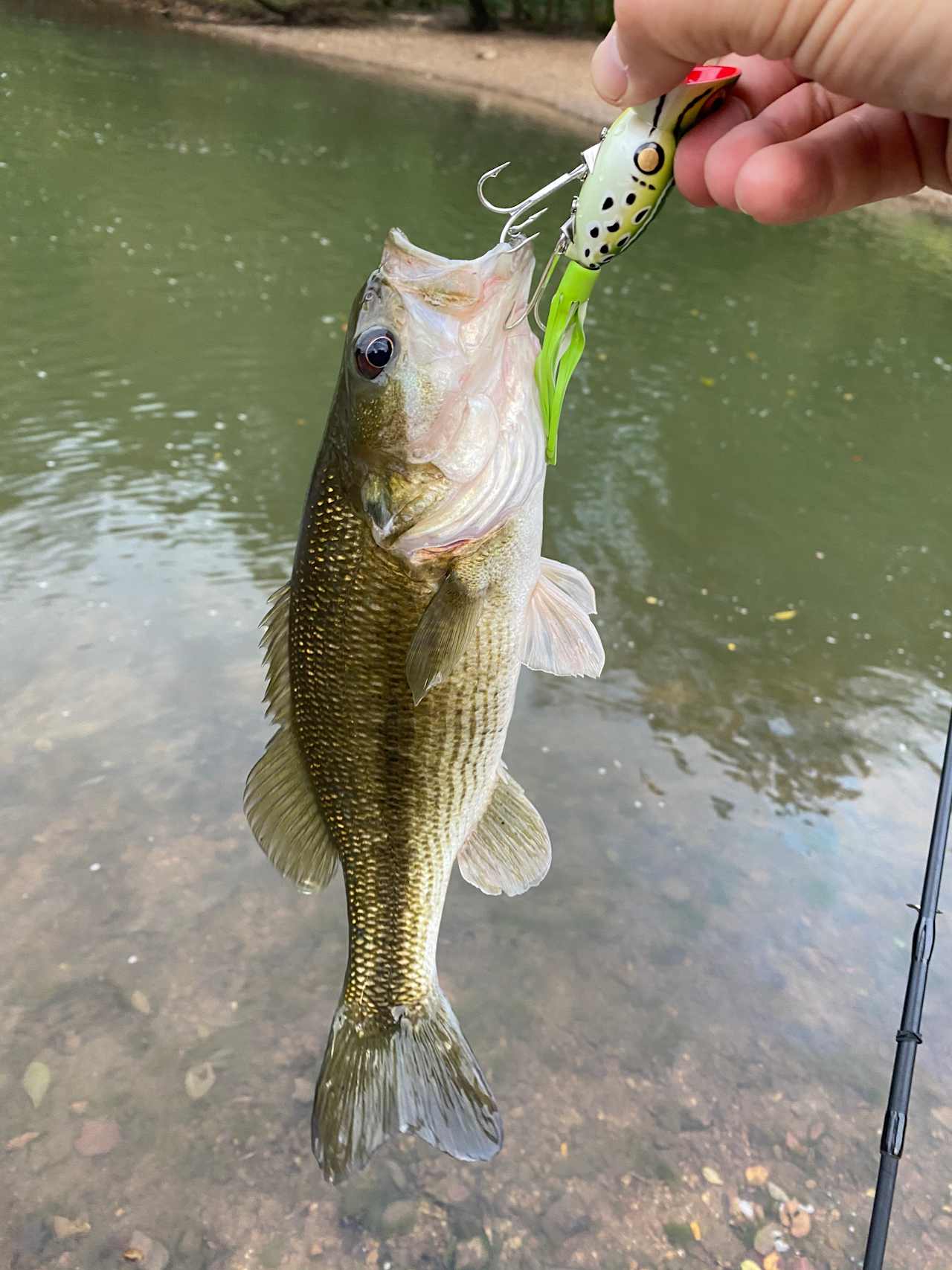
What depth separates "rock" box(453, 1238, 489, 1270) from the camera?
203 cm

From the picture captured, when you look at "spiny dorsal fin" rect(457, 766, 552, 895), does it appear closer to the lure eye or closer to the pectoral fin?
the pectoral fin

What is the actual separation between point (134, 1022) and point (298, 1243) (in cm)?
70

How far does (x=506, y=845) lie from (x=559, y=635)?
1.27 ft

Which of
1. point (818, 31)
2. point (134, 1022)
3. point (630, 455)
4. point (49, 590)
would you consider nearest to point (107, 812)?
point (134, 1022)

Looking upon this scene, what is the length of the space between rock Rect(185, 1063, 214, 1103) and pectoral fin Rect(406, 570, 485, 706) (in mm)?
1549

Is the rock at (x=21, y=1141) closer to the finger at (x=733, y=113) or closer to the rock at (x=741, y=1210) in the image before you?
the rock at (x=741, y=1210)

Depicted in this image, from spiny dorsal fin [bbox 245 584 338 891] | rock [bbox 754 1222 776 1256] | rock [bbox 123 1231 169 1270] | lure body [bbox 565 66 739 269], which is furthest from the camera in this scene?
rock [bbox 754 1222 776 1256]

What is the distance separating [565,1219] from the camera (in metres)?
2.13

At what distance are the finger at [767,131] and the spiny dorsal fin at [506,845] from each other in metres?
0.96

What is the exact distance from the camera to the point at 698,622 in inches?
162

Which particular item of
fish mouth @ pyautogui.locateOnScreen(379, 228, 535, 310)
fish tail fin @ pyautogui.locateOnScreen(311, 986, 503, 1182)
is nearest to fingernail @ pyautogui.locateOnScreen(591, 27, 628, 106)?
fish mouth @ pyautogui.locateOnScreen(379, 228, 535, 310)

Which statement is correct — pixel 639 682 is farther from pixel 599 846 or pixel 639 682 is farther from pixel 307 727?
pixel 307 727

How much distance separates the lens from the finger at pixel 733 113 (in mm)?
1351

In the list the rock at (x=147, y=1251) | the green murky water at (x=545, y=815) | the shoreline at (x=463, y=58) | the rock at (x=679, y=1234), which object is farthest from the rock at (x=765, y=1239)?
the shoreline at (x=463, y=58)
